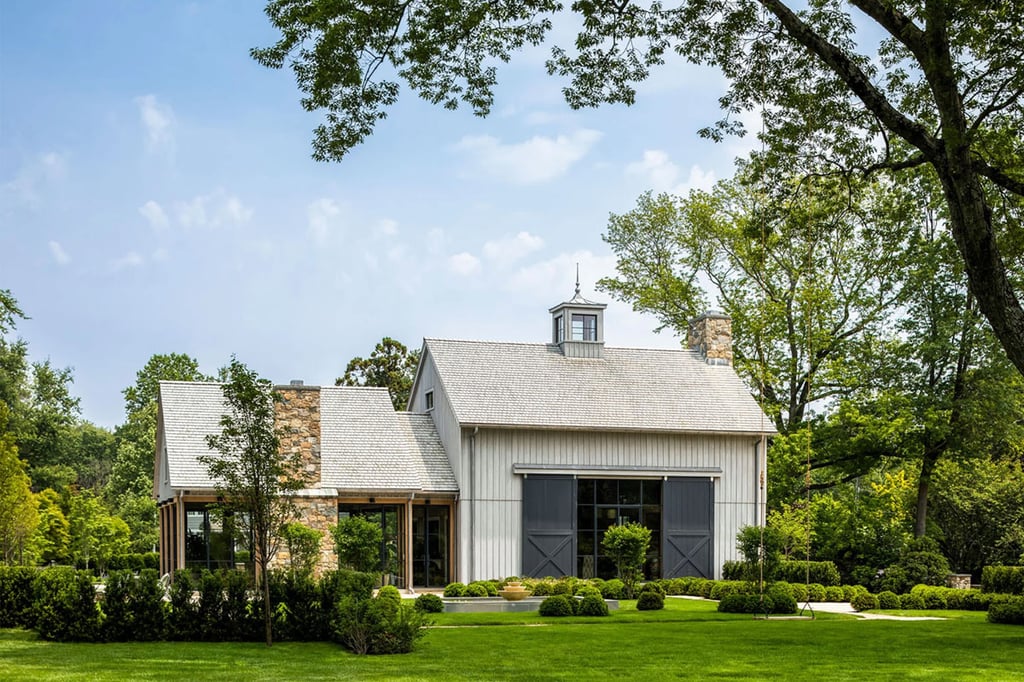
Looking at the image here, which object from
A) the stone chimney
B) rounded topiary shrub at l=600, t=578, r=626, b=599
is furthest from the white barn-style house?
rounded topiary shrub at l=600, t=578, r=626, b=599

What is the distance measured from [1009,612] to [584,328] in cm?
1460

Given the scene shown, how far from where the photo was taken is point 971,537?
31.4 metres

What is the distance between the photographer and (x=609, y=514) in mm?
29938

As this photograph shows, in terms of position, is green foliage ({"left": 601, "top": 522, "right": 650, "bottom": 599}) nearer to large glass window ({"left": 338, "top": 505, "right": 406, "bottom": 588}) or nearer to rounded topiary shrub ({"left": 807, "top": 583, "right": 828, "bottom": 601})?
rounded topiary shrub ({"left": 807, "top": 583, "right": 828, "bottom": 601})

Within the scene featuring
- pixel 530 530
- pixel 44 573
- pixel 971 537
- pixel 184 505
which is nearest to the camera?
pixel 44 573

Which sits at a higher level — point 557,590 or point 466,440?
point 466,440

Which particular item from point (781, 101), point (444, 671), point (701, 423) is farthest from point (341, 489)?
point (781, 101)

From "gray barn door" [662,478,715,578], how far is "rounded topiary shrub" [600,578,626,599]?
15.0 feet

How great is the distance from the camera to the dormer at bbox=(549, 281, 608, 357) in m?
32.6

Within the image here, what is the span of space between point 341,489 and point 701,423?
9.69 meters

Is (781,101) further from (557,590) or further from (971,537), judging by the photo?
(971,537)

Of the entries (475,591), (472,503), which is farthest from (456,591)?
(472,503)

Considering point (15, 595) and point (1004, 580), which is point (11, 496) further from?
point (1004, 580)

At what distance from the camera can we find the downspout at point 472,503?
1133 inches
